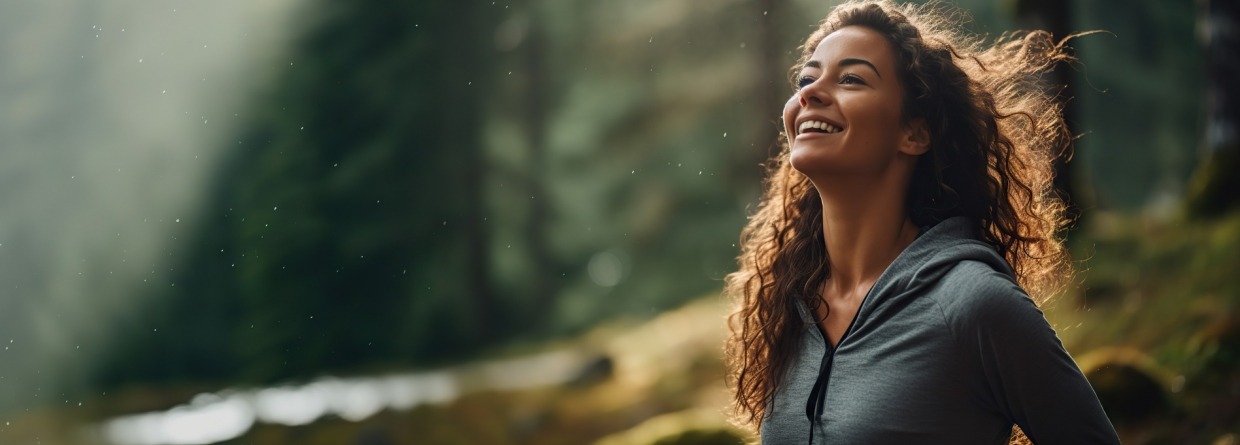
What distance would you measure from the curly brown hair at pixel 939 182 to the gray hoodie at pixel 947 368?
13 centimetres

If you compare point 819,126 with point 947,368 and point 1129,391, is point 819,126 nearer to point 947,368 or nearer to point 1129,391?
point 947,368

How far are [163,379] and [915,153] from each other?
38.4 ft

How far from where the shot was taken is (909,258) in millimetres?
1899

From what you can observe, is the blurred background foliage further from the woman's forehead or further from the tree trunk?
the woman's forehead

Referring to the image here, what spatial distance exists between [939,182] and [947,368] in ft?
1.28

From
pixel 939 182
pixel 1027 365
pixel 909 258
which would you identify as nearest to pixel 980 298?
pixel 1027 365

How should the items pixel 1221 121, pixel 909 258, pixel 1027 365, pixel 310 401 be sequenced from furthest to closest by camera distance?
pixel 310 401 < pixel 1221 121 < pixel 909 258 < pixel 1027 365

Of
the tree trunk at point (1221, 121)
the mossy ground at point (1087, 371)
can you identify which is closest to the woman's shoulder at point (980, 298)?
the mossy ground at point (1087, 371)

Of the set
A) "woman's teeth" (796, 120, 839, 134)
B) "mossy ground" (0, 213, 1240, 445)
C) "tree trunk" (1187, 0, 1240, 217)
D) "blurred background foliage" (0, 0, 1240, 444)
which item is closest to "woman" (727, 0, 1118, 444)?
"woman's teeth" (796, 120, 839, 134)

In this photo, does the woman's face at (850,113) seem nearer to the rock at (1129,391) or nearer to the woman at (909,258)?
the woman at (909,258)

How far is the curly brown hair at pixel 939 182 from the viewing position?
2014 mm

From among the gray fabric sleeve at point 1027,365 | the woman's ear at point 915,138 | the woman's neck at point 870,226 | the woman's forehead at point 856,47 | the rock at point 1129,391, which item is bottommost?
the rock at point 1129,391

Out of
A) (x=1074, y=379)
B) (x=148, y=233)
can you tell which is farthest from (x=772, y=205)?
(x=148, y=233)

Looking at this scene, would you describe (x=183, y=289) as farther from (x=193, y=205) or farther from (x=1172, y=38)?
(x=1172, y=38)
